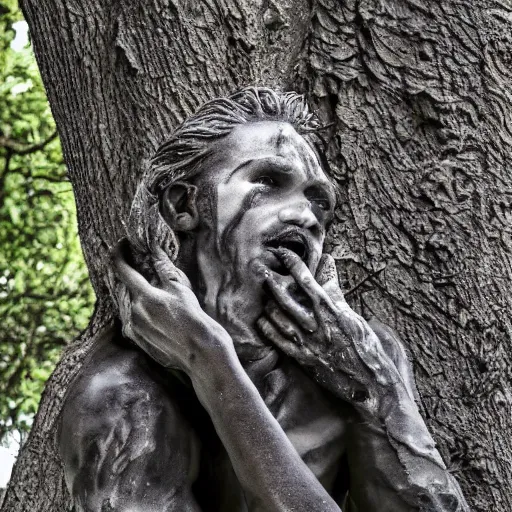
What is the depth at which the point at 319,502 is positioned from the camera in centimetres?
364

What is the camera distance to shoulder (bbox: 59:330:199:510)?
12.6 feet

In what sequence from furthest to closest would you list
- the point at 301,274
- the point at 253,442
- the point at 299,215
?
the point at 299,215 → the point at 301,274 → the point at 253,442

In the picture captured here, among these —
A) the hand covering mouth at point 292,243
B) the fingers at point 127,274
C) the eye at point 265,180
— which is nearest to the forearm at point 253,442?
the fingers at point 127,274

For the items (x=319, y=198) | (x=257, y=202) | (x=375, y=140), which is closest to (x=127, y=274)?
(x=257, y=202)

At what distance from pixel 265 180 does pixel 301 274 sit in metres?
0.33

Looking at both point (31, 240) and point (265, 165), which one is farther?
point (31, 240)

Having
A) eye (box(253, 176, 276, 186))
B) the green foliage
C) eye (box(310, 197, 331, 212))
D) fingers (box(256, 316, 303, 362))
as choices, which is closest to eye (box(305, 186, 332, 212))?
eye (box(310, 197, 331, 212))

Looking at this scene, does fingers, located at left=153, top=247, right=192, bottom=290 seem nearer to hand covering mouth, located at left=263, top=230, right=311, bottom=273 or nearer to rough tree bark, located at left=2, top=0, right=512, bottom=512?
hand covering mouth, located at left=263, top=230, right=311, bottom=273

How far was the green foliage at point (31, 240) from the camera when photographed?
970cm

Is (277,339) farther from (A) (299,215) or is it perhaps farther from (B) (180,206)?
(B) (180,206)

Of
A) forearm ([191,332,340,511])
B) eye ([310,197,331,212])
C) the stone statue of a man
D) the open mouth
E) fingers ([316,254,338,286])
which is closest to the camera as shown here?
forearm ([191,332,340,511])

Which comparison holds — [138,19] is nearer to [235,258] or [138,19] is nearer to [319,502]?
[235,258]

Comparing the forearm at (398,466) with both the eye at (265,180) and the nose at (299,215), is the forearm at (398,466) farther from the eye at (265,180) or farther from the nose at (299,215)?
the eye at (265,180)

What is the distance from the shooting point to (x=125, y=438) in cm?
388
